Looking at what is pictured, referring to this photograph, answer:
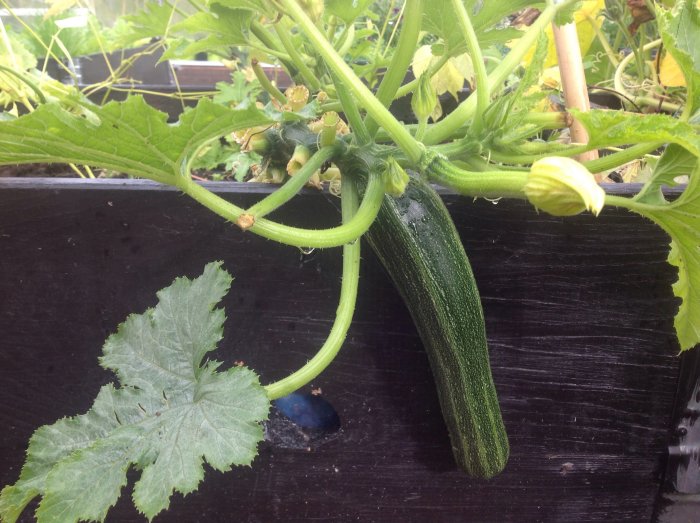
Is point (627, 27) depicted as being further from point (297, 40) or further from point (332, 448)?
point (332, 448)

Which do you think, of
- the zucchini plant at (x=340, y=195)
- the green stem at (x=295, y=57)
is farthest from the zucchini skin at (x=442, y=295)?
the green stem at (x=295, y=57)

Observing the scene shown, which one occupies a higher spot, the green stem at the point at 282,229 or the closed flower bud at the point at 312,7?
the closed flower bud at the point at 312,7

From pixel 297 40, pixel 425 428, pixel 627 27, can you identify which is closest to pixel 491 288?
pixel 425 428

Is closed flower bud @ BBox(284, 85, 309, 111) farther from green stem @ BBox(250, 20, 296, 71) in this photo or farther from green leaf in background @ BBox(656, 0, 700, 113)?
green leaf in background @ BBox(656, 0, 700, 113)

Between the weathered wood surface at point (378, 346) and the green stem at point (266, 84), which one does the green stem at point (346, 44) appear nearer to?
the green stem at point (266, 84)

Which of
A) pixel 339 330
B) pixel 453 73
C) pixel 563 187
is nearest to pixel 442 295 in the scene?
pixel 339 330

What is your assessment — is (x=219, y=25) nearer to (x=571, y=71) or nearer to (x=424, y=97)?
(x=424, y=97)

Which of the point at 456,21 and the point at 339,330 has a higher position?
the point at 456,21
